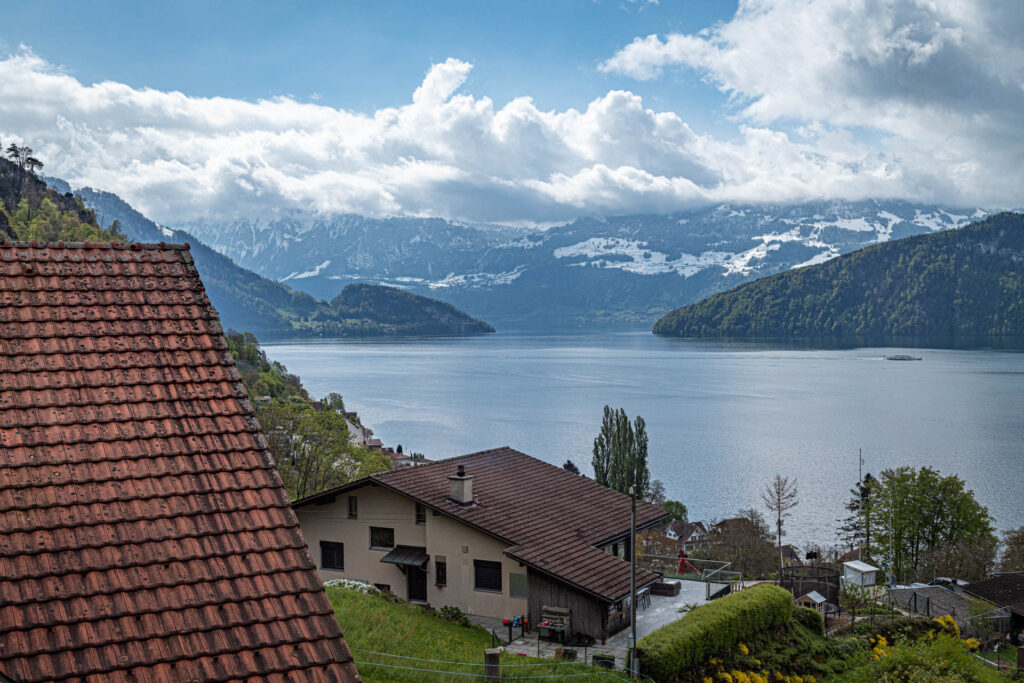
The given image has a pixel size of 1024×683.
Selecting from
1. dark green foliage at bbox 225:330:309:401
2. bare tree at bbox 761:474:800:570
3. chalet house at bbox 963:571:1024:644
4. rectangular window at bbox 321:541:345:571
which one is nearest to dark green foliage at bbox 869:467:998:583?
bare tree at bbox 761:474:800:570

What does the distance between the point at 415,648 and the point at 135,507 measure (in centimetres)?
1658

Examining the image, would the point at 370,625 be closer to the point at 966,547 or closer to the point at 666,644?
the point at 666,644

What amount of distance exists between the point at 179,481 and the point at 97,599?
1.00 meters

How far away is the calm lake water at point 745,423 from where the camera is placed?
285ft

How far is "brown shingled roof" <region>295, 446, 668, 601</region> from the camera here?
27.1 m

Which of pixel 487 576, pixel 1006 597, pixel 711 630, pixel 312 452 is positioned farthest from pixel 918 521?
pixel 711 630

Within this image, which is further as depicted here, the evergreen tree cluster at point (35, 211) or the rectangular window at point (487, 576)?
the evergreen tree cluster at point (35, 211)

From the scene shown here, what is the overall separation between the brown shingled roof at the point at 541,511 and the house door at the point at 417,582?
2587 mm

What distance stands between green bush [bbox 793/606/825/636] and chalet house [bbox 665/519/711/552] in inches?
1434

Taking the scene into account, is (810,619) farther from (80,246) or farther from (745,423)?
(745,423)

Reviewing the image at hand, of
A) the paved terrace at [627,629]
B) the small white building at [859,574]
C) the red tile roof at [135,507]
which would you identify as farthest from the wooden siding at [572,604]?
the small white building at [859,574]

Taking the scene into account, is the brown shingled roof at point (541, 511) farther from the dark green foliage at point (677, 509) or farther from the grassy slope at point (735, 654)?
the dark green foliage at point (677, 509)

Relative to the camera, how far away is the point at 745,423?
125 metres

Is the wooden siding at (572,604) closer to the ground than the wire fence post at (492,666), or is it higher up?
closer to the ground
